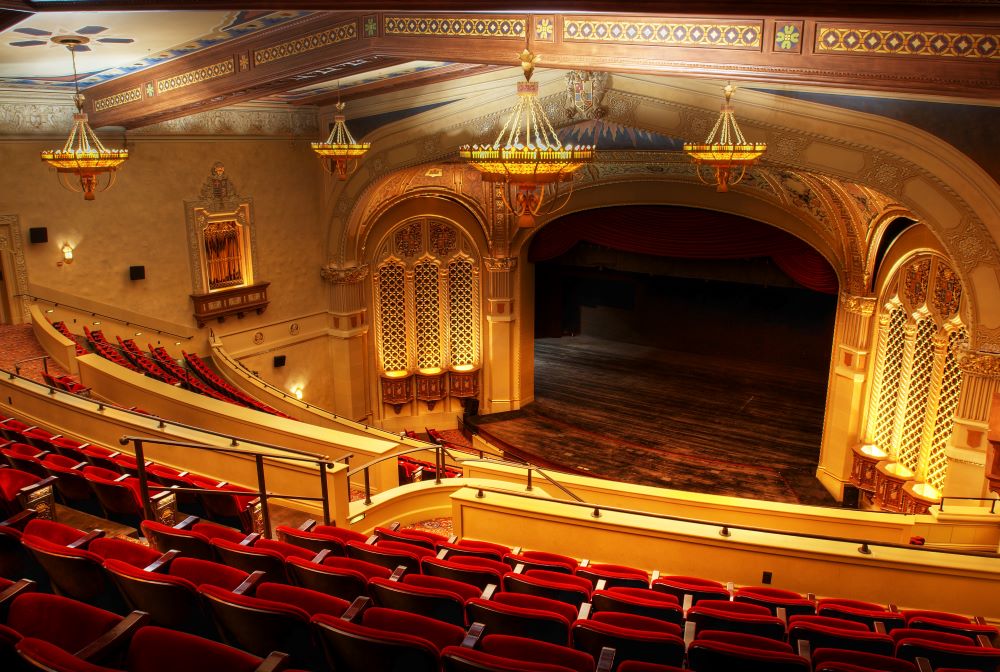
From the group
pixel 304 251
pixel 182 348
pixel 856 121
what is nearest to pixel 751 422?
pixel 856 121

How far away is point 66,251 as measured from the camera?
1056 centimetres

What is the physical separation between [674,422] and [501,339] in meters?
3.72

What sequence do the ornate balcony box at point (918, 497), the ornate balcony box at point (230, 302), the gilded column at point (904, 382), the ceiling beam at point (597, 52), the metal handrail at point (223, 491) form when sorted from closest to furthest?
the metal handrail at point (223, 491) → the ceiling beam at point (597, 52) → the ornate balcony box at point (918, 497) → the gilded column at point (904, 382) → the ornate balcony box at point (230, 302)

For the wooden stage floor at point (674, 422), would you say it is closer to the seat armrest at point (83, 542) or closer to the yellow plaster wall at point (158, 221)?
the yellow plaster wall at point (158, 221)

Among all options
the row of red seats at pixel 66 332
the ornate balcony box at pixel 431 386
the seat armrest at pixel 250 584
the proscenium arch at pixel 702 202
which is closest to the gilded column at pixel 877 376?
the proscenium arch at pixel 702 202

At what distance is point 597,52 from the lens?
7023 millimetres

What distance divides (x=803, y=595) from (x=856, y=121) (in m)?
5.12

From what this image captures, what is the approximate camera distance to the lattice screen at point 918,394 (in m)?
10.0

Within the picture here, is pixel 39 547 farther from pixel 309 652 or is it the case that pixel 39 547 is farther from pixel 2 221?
pixel 2 221

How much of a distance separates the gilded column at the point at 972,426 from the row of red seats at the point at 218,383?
8353mm

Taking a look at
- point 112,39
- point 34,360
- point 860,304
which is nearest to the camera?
point 112,39

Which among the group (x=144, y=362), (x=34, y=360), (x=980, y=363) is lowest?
(x=144, y=362)

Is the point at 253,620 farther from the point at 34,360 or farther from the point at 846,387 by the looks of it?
the point at 846,387

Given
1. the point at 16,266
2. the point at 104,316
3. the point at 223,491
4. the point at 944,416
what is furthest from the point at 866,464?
the point at 16,266
